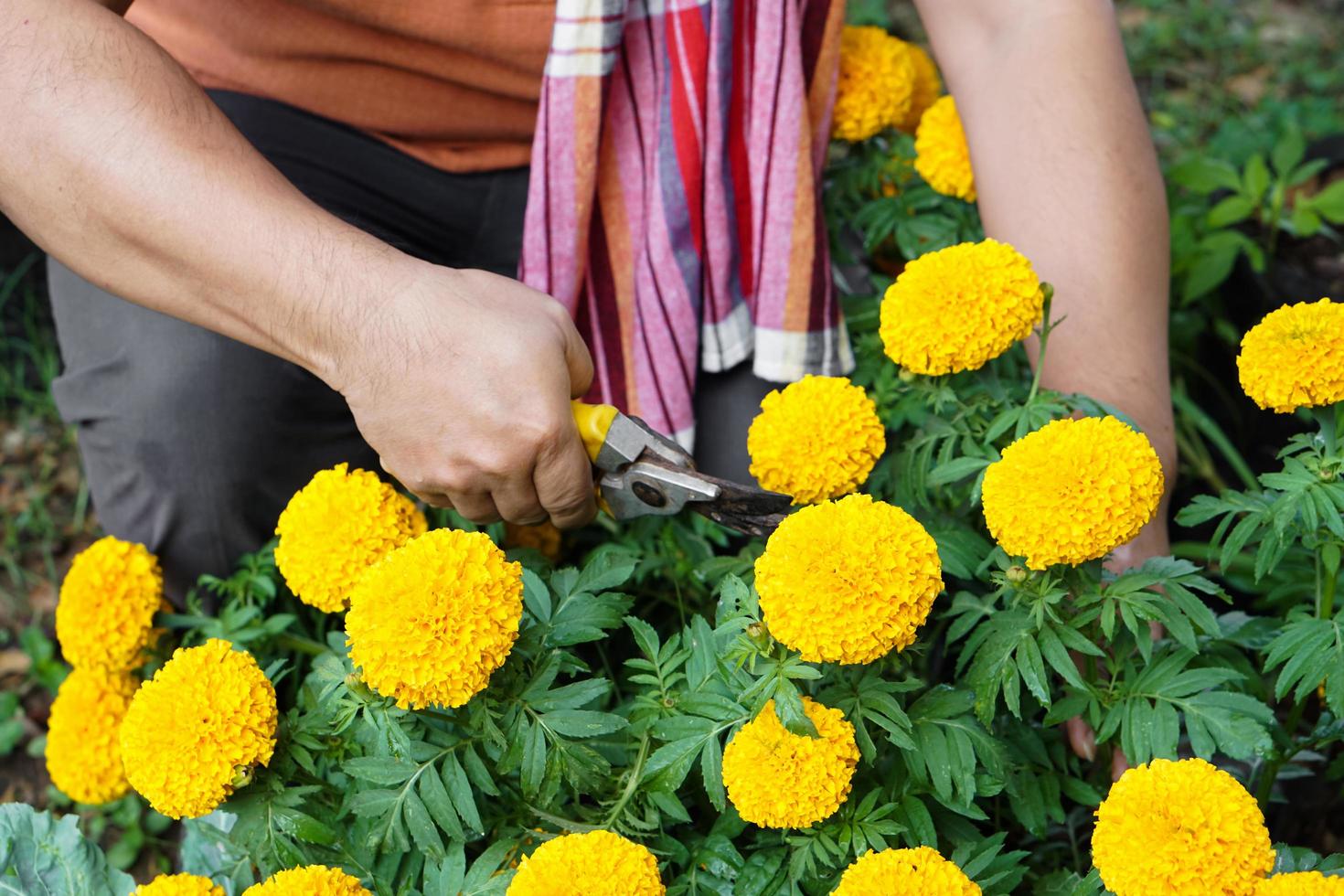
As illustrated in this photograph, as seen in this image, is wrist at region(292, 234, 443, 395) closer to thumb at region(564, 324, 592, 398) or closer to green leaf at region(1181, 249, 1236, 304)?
thumb at region(564, 324, 592, 398)

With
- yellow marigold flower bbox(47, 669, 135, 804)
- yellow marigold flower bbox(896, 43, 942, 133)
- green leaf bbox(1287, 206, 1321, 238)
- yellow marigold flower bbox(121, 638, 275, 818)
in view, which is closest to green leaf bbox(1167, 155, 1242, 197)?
green leaf bbox(1287, 206, 1321, 238)

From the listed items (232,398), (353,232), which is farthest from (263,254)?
(232,398)

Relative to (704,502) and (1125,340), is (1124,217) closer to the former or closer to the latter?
(1125,340)

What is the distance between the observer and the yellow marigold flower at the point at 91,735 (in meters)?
1.66

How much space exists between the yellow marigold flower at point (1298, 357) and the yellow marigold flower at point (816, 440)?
15.6 inches

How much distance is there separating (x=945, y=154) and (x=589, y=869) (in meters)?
1.22

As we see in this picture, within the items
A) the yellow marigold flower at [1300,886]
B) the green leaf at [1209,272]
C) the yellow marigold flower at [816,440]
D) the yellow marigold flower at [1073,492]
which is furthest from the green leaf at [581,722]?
the green leaf at [1209,272]

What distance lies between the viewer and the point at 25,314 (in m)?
2.93

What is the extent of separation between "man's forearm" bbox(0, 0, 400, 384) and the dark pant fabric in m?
0.34

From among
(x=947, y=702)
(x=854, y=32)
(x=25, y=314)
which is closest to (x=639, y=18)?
(x=854, y=32)

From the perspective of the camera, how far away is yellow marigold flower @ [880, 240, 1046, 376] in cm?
127

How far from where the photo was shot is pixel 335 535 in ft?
4.48

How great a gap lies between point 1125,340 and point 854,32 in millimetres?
755

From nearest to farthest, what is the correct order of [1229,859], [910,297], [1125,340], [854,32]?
[1229,859] → [910,297] → [1125,340] → [854,32]
